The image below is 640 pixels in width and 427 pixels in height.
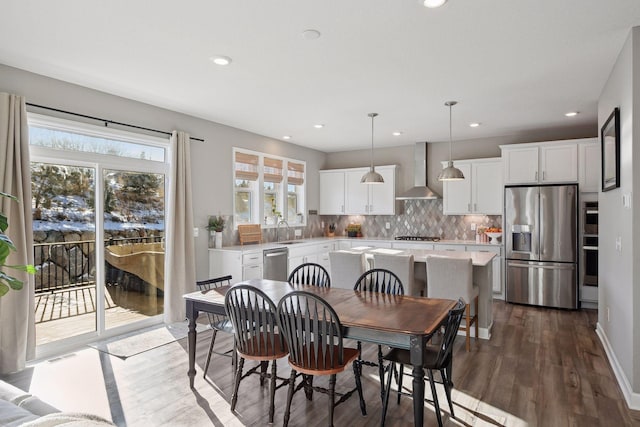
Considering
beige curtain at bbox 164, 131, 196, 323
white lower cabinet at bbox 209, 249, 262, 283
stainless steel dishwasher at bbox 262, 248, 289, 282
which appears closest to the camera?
beige curtain at bbox 164, 131, 196, 323

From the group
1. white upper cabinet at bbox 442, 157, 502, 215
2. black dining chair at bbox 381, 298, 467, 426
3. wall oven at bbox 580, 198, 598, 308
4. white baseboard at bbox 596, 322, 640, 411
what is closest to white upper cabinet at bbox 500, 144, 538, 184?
white upper cabinet at bbox 442, 157, 502, 215

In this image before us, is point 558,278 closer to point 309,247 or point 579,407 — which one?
point 579,407

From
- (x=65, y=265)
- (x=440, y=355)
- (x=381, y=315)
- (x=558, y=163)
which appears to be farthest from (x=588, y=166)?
(x=65, y=265)

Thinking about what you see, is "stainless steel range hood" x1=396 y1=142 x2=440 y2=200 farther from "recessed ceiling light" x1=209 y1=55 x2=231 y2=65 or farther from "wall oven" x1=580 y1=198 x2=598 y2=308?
"recessed ceiling light" x1=209 y1=55 x2=231 y2=65

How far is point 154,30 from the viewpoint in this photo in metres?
2.79

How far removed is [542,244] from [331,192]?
3914mm

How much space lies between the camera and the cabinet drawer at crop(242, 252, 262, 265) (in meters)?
5.25

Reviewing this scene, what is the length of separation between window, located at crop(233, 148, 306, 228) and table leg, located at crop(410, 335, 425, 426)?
4.26 metres

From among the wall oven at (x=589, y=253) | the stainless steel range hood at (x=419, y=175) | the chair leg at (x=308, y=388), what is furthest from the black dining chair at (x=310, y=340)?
the stainless steel range hood at (x=419, y=175)

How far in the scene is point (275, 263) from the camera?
579cm

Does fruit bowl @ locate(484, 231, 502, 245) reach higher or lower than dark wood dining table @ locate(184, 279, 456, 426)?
higher

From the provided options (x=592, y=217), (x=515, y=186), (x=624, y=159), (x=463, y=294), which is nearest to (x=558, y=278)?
(x=592, y=217)

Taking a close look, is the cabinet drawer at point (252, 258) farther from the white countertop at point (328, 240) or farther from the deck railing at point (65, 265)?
the deck railing at point (65, 265)

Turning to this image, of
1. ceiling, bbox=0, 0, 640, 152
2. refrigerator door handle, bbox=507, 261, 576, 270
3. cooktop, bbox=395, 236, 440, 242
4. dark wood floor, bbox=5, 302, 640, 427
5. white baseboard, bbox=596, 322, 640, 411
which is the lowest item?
dark wood floor, bbox=5, 302, 640, 427
